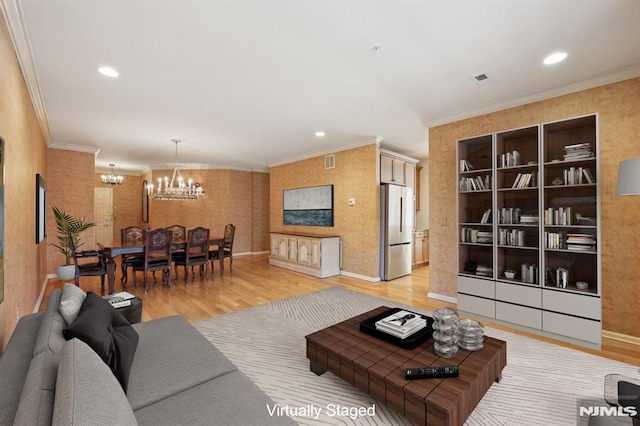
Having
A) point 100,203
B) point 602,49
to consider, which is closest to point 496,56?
point 602,49

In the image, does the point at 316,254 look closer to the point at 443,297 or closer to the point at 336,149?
the point at 336,149

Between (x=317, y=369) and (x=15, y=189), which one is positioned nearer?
(x=317, y=369)

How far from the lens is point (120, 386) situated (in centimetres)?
114

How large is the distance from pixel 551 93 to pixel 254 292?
15.5 ft

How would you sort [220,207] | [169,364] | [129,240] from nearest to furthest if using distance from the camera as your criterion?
1. [169,364]
2. [129,240]
3. [220,207]

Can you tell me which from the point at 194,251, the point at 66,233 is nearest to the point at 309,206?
the point at 194,251

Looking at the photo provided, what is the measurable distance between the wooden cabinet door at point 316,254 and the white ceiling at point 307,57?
242 centimetres

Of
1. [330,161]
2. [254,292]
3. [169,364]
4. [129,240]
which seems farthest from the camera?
[330,161]

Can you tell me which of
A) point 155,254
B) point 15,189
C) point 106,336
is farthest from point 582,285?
point 155,254

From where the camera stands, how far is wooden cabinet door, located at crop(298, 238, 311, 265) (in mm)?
5984

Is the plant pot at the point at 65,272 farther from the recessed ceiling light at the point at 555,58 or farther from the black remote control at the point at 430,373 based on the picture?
the recessed ceiling light at the point at 555,58

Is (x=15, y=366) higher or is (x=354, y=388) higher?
(x=15, y=366)

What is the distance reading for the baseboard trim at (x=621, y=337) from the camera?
2.84 metres

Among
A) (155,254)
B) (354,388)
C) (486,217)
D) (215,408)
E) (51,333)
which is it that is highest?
(486,217)
